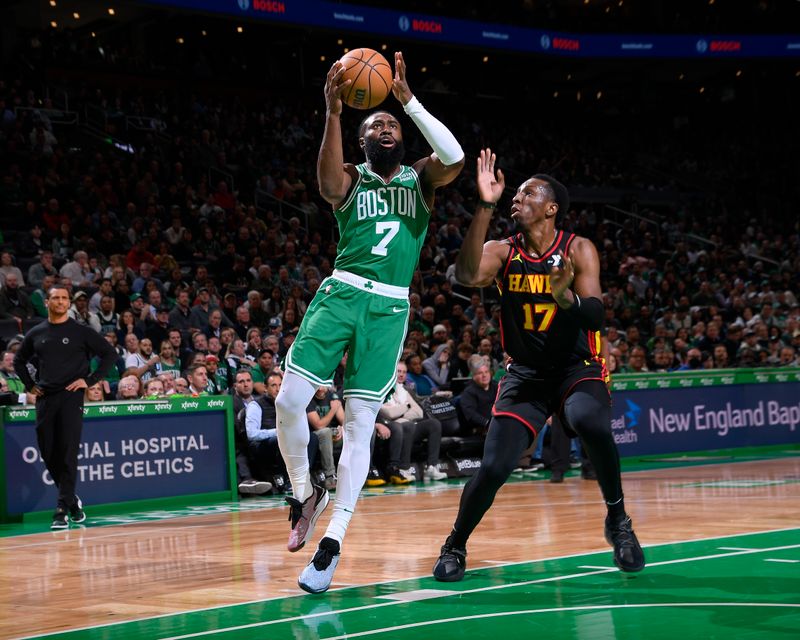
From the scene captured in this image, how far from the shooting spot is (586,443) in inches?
239

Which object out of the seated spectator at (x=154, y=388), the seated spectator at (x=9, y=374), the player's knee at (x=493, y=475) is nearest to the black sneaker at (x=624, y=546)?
the player's knee at (x=493, y=475)

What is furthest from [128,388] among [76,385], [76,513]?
[76,513]

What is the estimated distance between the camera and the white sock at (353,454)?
598cm

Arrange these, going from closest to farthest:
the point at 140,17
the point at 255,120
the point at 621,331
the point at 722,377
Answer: the point at 722,377 → the point at 621,331 → the point at 255,120 → the point at 140,17

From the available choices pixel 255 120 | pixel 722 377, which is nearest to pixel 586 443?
pixel 722 377

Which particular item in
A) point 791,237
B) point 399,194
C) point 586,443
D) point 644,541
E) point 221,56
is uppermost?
point 221,56

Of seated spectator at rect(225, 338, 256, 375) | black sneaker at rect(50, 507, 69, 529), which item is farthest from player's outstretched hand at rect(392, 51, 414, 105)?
seated spectator at rect(225, 338, 256, 375)

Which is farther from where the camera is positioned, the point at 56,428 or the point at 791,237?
the point at 791,237

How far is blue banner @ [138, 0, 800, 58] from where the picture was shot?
23.5 metres

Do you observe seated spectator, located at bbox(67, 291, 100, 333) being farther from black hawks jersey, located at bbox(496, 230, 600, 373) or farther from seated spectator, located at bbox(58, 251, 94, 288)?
black hawks jersey, located at bbox(496, 230, 600, 373)

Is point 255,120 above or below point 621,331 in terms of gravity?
above

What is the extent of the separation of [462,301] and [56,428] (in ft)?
37.4

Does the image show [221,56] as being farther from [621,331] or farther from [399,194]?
[399,194]

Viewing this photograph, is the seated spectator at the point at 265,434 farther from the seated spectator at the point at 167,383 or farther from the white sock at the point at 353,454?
the white sock at the point at 353,454
